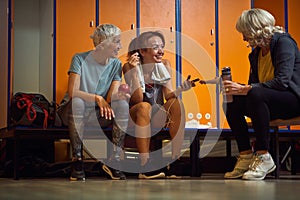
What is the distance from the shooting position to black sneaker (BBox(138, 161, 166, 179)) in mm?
2934

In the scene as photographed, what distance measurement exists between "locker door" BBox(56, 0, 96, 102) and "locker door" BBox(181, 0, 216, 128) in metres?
0.85

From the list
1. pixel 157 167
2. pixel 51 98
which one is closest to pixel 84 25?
pixel 51 98

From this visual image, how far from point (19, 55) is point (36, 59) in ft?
0.52

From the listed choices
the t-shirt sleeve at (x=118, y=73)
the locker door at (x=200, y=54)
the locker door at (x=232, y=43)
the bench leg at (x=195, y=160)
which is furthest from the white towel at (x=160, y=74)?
the locker door at (x=232, y=43)

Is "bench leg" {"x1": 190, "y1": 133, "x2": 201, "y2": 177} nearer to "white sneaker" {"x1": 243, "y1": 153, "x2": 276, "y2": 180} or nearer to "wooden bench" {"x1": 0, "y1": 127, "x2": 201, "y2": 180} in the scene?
"wooden bench" {"x1": 0, "y1": 127, "x2": 201, "y2": 180}

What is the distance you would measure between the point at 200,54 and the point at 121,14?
0.79m

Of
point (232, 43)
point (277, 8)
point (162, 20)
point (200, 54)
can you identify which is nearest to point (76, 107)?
point (162, 20)

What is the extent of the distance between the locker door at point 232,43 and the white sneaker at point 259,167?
6.86 feet

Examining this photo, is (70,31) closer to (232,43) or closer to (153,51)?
(153,51)

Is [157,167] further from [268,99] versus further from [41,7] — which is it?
[41,7]

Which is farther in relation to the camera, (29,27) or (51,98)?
(29,27)

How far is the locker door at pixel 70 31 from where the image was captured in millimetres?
4281

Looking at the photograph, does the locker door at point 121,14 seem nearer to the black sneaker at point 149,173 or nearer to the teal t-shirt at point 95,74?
the teal t-shirt at point 95,74

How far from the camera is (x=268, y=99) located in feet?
9.00
